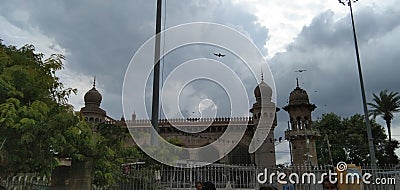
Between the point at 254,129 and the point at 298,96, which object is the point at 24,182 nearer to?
the point at 254,129

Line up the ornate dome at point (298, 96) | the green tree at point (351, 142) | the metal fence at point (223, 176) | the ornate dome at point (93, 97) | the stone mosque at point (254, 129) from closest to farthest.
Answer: the metal fence at point (223, 176)
the stone mosque at point (254, 129)
the ornate dome at point (298, 96)
the ornate dome at point (93, 97)
the green tree at point (351, 142)

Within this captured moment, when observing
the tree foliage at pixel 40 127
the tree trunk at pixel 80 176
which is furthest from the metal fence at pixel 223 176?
the tree trunk at pixel 80 176

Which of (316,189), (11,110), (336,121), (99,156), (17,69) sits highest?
(336,121)

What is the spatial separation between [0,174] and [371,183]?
36.3ft

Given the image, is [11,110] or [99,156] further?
[99,156]

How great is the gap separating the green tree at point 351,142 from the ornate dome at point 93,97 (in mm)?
23060

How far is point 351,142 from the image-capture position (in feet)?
125

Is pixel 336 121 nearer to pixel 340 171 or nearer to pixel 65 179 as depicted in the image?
pixel 340 171

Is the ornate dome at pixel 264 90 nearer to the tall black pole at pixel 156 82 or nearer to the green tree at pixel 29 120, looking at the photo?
the tall black pole at pixel 156 82

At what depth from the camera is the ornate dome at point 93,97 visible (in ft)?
104

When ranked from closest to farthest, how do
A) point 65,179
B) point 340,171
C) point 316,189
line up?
point 65,179
point 340,171
point 316,189

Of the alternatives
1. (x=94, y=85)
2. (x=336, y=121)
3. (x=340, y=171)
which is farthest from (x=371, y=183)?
(x=336, y=121)

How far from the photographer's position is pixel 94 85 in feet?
104

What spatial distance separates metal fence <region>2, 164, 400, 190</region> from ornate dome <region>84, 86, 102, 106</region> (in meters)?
21.4
